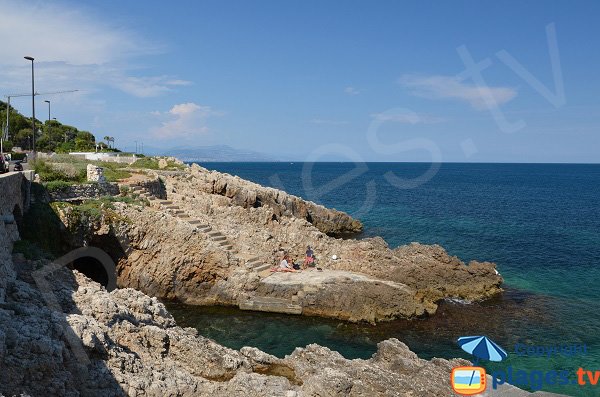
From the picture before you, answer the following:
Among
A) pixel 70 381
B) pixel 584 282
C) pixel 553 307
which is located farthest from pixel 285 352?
pixel 584 282

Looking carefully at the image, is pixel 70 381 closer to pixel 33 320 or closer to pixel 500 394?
pixel 33 320

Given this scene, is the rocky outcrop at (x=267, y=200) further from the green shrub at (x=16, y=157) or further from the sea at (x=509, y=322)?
the green shrub at (x=16, y=157)

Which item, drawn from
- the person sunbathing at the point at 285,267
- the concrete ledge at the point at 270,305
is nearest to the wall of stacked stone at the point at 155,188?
the person sunbathing at the point at 285,267

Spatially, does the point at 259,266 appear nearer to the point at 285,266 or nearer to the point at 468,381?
the point at 285,266

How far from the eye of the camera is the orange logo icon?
10359 millimetres

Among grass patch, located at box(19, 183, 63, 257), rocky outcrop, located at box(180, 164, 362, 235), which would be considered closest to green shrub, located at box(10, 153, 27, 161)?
rocky outcrop, located at box(180, 164, 362, 235)

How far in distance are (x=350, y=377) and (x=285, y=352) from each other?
6.51m

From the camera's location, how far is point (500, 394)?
41.1 ft

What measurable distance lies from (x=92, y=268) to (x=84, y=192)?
4.69 m

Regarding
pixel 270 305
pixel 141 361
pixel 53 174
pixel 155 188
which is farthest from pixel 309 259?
pixel 53 174

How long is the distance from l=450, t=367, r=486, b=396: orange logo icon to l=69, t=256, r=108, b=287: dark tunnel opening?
21.2 m

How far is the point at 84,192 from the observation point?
26.8 metres

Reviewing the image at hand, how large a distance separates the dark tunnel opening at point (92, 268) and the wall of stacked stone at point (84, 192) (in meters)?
3.74

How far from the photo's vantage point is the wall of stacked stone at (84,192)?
25.7 m
